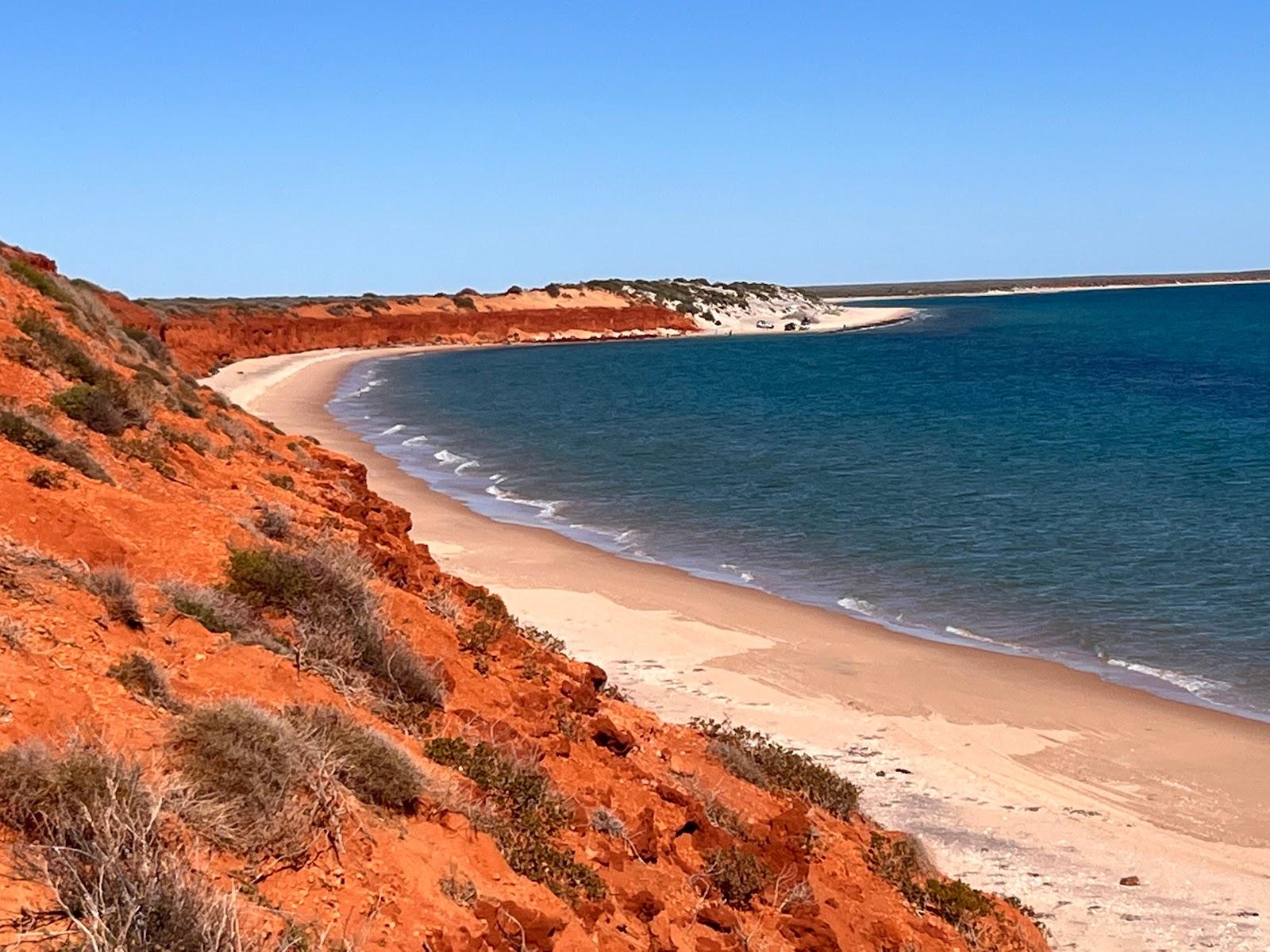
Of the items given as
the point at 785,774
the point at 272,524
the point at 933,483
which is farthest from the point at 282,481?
the point at 933,483

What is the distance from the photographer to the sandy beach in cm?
1062

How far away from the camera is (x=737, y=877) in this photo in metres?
8.36

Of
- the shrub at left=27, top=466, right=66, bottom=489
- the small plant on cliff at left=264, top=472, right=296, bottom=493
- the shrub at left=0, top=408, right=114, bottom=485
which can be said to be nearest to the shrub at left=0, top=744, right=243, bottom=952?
the shrub at left=27, top=466, right=66, bottom=489

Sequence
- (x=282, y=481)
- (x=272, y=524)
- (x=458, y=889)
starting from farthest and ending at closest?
(x=282, y=481) < (x=272, y=524) < (x=458, y=889)

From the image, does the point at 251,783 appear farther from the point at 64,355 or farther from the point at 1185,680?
the point at 1185,680

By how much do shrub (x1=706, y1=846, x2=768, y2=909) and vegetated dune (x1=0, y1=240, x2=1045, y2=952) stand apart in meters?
0.02

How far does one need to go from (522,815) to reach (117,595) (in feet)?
10.4

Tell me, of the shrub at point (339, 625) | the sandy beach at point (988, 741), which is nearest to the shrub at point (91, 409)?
the shrub at point (339, 625)

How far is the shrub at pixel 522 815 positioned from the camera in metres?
7.27

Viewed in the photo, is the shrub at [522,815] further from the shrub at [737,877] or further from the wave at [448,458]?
the wave at [448,458]

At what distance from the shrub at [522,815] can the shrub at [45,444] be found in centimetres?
489

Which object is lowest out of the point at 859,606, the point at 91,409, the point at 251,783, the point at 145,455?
the point at 859,606

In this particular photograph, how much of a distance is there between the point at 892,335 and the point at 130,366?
98.2m

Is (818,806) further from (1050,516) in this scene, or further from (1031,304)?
(1031,304)
